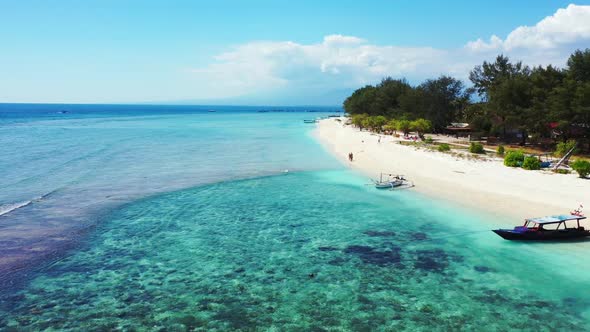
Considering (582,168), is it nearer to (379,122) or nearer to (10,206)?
(10,206)

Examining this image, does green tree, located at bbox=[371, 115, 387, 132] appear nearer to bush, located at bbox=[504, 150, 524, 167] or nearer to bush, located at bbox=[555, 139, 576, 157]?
bush, located at bbox=[555, 139, 576, 157]

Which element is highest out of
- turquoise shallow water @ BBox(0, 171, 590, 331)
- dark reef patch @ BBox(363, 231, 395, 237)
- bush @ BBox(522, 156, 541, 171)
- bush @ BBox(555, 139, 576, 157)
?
bush @ BBox(555, 139, 576, 157)

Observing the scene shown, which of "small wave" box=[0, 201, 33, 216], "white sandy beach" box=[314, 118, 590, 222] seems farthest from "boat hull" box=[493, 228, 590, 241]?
"small wave" box=[0, 201, 33, 216]

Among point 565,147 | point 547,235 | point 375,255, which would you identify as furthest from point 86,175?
point 565,147

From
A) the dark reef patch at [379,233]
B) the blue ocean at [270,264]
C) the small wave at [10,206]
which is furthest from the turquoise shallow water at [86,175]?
the dark reef patch at [379,233]

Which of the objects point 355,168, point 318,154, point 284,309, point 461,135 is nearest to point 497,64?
point 461,135

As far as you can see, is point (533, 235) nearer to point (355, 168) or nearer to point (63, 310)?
point (63, 310)

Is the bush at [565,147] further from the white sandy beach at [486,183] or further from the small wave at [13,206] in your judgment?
the small wave at [13,206]
